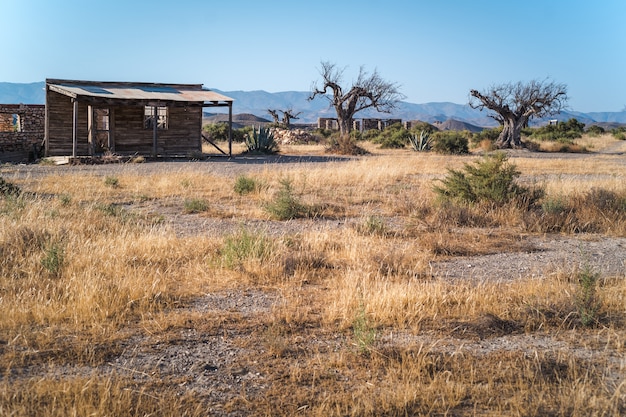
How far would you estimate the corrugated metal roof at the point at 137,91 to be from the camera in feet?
68.4

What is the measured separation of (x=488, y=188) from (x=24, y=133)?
18.8 meters

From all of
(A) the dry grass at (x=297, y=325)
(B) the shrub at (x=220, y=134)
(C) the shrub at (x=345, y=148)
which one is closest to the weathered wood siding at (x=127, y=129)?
(C) the shrub at (x=345, y=148)

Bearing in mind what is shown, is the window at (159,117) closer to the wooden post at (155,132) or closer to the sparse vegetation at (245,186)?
the wooden post at (155,132)

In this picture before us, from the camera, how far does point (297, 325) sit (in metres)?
4.73

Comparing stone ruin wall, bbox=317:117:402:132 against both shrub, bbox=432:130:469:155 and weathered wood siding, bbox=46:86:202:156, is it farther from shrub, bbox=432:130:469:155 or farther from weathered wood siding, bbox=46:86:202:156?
weathered wood siding, bbox=46:86:202:156

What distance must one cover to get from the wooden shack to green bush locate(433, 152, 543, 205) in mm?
13705

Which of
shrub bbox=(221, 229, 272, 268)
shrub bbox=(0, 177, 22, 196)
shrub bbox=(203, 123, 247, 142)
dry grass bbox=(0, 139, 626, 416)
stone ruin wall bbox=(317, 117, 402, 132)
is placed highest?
stone ruin wall bbox=(317, 117, 402, 132)

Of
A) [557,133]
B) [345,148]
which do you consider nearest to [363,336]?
[345,148]

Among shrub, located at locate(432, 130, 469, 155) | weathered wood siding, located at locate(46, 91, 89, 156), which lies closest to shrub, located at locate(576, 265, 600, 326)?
weathered wood siding, located at locate(46, 91, 89, 156)

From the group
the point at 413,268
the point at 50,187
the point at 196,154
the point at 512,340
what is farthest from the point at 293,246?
the point at 196,154

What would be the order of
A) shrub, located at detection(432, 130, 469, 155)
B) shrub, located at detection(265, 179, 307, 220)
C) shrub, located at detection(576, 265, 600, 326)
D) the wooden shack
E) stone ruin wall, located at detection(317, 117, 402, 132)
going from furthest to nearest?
stone ruin wall, located at detection(317, 117, 402, 132) → shrub, located at detection(432, 130, 469, 155) → the wooden shack → shrub, located at detection(265, 179, 307, 220) → shrub, located at detection(576, 265, 600, 326)

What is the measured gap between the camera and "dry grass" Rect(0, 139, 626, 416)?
346cm

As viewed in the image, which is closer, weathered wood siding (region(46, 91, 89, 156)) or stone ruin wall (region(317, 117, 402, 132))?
weathered wood siding (region(46, 91, 89, 156))

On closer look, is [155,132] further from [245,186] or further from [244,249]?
[244,249]
